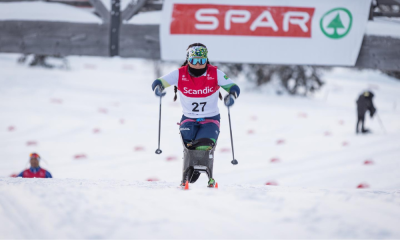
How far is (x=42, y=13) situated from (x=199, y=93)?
4.56 meters

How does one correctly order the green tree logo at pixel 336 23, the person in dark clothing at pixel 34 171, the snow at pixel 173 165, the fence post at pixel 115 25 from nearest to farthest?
the snow at pixel 173 165, the person in dark clothing at pixel 34 171, the green tree logo at pixel 336 23, the fence post at pixel 115 25

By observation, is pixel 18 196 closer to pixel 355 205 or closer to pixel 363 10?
pixel 355 205

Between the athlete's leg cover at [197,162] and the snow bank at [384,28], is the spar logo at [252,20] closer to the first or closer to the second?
the snow bank at [384,28]

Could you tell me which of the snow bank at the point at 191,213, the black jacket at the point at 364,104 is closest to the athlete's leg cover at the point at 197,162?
the snow bank at the point at 191,213

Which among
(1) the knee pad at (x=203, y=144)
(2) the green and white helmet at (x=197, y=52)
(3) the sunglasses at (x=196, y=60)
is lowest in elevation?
(1) the knee pad at (x=203, y=144)

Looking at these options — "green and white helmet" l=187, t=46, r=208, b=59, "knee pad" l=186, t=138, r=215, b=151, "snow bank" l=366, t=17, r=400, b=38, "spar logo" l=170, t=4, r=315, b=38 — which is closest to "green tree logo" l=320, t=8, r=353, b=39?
"spar logo" l=170, t=4, r=315, b=38

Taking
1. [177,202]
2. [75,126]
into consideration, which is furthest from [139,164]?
[177,202]

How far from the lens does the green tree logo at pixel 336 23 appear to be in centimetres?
723

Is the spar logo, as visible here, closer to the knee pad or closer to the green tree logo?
the green tree logo

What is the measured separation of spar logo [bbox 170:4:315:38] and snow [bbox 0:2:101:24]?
202cm

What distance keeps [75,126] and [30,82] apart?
32.1ft

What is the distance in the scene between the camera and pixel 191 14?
7355 mm

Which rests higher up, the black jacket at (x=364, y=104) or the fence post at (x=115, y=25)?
the fence post at (x=115, y=25)

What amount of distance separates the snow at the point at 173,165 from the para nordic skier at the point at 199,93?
619 mm
